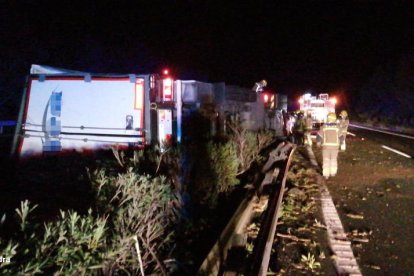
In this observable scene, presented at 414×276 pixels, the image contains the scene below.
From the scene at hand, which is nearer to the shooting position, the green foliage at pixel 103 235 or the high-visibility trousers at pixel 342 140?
the green foliage at pixel 103 235

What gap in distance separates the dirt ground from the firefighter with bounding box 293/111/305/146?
6424 mm

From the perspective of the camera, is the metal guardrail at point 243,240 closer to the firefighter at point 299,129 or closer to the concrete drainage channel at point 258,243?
the concrete drainage channel at point 258,243

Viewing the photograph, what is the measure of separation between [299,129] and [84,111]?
17.2 metres

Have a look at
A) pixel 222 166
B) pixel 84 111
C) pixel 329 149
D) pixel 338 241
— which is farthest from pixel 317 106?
pixel 338 241

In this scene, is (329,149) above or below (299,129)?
above

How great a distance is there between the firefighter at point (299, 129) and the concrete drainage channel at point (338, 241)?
1226 centimetres

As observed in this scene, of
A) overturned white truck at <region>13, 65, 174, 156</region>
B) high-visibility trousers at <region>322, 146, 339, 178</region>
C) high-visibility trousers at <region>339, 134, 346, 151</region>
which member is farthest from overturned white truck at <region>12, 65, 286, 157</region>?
high-visibility trousers at <region>339, 134, 346, 151</region>

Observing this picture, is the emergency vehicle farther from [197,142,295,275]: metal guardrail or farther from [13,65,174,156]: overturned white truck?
[197,142,295,275]: metal guardrail

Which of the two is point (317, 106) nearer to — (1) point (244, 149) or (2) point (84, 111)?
(1) point (244, 149)

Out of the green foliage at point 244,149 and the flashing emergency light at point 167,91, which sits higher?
the flashing emergency light at point 167,91

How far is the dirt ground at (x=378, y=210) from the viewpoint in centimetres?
542

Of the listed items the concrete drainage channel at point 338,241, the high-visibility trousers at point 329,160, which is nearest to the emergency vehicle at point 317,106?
the high-visibility trousers at point 329,160

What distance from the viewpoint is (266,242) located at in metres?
4.88

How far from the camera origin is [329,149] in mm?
10992
